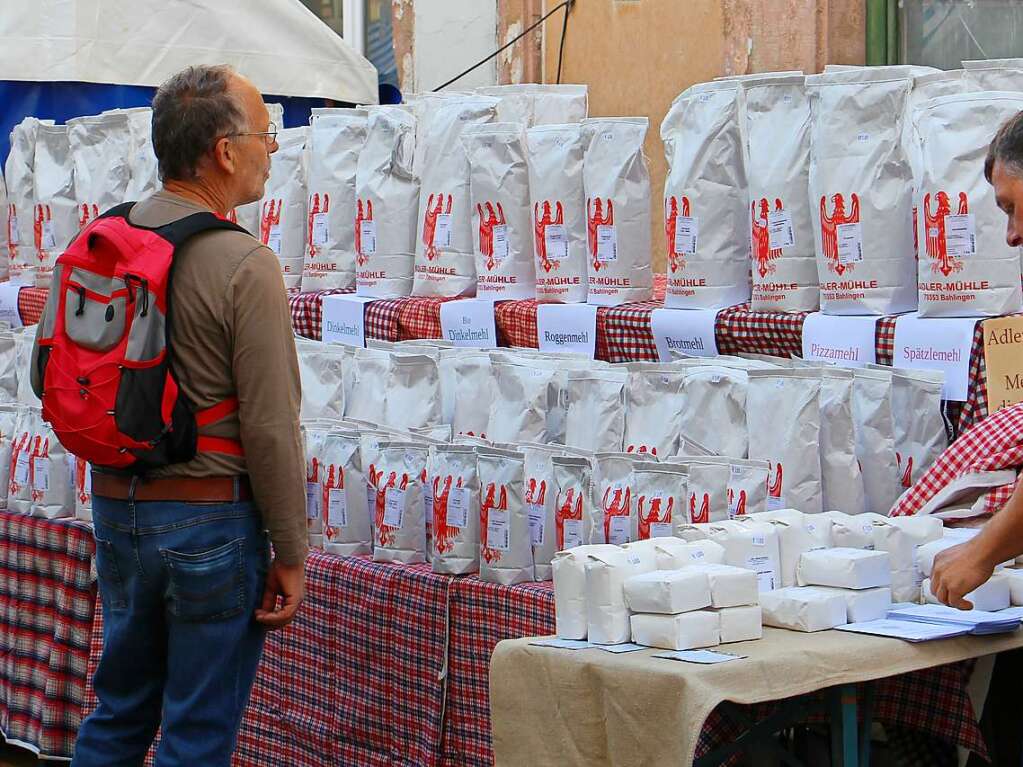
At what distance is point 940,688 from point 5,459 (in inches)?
109

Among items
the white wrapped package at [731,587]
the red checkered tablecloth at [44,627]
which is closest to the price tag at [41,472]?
the red checkered tablecloth at [44,627]

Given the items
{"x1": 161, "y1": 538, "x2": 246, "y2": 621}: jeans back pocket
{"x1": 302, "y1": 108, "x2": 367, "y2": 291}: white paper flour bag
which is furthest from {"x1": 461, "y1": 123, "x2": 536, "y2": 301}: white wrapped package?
{"x1": 161, "y1": 538, "x2": 246, "y2": 621}: jeans back pocket

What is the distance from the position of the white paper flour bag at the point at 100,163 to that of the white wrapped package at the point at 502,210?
4.54 ft

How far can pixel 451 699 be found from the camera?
3.26m

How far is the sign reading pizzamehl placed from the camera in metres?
2.85

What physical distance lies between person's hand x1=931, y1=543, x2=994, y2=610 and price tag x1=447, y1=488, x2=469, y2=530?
1.13 m

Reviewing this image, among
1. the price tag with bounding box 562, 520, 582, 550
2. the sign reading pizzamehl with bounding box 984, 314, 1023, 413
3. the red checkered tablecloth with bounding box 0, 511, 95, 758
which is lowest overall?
the red checkered tablecloth with bounding box 0, 511, 95, 758

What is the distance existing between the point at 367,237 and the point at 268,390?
1.53 m

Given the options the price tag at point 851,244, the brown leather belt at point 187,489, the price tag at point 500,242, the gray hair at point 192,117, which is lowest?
the brown leather belt at point 187,489

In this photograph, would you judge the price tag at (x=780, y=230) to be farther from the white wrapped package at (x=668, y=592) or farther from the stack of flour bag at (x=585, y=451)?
the white wrapped package at (x=668, y=592)

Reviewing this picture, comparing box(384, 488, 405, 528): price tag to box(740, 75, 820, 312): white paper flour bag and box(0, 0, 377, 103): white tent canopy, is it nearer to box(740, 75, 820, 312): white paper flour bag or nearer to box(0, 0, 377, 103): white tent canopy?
box(740, 75, 820, 312): white paper flour bag

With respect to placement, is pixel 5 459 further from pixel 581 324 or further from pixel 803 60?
pixel 803 60

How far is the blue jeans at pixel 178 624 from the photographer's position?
2605mm

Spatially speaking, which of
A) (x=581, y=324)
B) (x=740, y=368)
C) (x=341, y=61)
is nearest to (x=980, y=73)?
(x=740, y=368)
